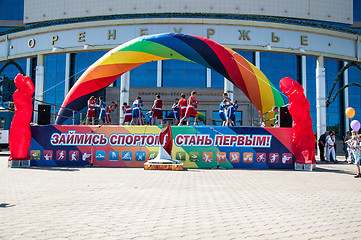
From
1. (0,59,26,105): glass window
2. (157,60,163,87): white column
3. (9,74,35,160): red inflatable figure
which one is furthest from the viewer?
(0,59,26,105): glass window

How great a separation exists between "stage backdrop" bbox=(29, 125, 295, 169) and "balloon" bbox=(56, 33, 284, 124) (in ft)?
6.02

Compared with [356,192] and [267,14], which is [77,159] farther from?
[267,14]

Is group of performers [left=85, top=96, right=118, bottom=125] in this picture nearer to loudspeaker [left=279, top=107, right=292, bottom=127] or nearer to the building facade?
the building facade

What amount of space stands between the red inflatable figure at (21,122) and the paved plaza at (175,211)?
16.2 feet

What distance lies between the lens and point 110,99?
26.5 m

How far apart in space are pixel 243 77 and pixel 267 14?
11761mm

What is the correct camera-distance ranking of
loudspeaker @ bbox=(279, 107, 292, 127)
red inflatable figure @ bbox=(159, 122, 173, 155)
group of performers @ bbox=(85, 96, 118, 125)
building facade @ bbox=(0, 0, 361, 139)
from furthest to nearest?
building facade @ bbox=(0, 0, 361, 139) → group of performers @ bbox=(85, 96, 118, 125) → loudspeaker @ bbox=(279, 107, 292, 127) → red inflatable figure @ bbox=(159, 122, 173, 155)

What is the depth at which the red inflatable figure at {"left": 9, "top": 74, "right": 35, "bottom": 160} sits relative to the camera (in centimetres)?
1152

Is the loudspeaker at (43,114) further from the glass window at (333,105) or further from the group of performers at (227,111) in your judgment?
the glass window at (333,105)

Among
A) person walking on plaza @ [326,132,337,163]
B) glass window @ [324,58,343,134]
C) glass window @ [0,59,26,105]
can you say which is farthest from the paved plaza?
glass window @ [0,59,26,105]

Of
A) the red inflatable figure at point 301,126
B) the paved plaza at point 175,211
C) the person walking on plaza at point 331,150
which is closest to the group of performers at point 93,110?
the paved plaza at point 175,211

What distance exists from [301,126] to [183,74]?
16.6m

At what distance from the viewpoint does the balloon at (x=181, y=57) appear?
13.2 metres

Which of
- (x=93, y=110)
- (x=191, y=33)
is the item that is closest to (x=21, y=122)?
(x=93, y=110)
